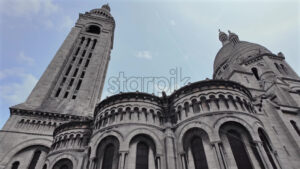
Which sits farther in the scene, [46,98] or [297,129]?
[46,98]

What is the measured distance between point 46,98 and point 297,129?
31.3 m

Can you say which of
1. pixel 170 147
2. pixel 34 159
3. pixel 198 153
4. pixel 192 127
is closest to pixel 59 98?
pixel 34 159

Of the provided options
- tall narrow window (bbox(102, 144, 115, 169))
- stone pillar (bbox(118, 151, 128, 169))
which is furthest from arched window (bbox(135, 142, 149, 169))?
tall narrow window (bbox(102, 144, 115, 169))

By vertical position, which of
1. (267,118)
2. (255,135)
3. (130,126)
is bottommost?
(255,135)

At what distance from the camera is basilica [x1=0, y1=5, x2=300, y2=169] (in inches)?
543

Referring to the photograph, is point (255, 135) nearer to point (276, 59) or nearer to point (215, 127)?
point (215, 127)

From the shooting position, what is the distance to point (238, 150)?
527 inches

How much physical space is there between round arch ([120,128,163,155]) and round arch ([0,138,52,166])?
1235 centimetres

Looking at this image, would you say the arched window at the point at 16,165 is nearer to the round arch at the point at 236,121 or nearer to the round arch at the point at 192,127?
the round arch at the point at 192,127

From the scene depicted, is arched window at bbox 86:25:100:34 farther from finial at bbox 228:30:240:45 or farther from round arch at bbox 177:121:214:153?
round arch at bbox 177:121:214:153

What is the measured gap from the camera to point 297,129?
1811 centimetres

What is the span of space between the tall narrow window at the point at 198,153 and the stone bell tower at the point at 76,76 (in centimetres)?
1696

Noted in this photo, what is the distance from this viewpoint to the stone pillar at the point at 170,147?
Result: 13.7 meters

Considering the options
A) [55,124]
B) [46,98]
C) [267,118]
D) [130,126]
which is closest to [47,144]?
[55,124]
